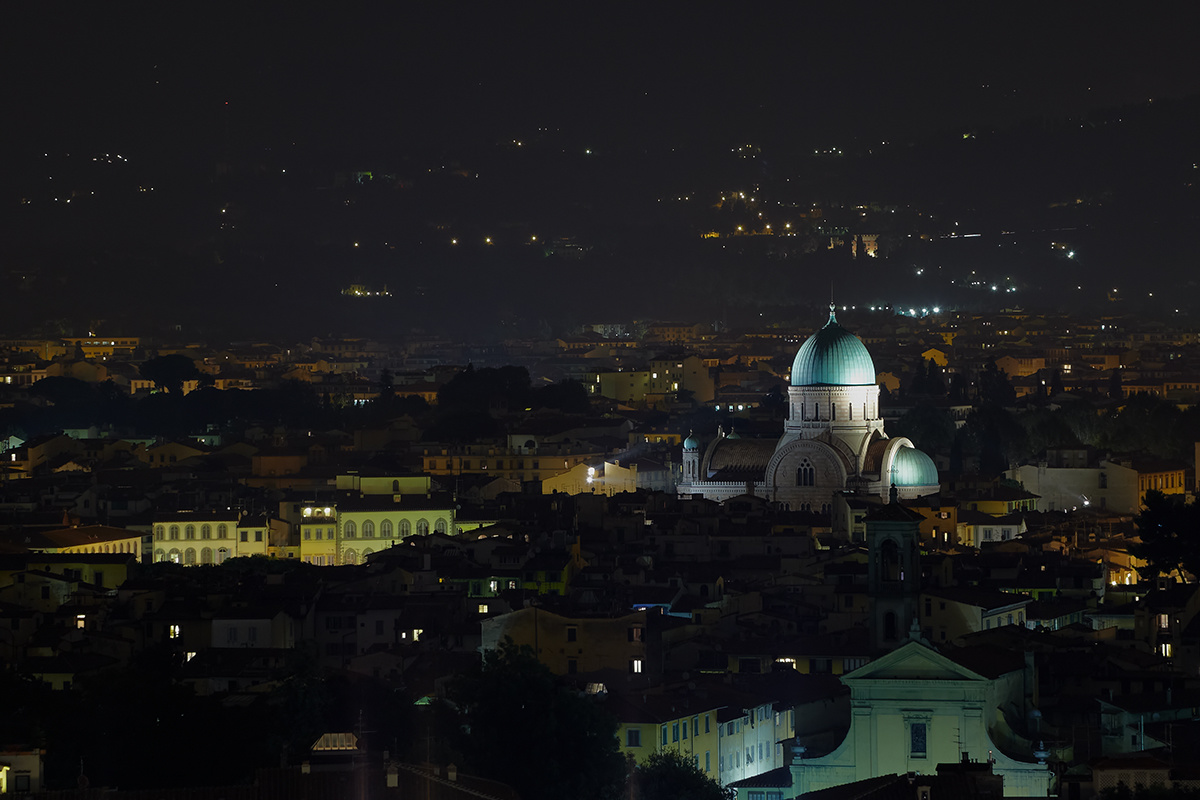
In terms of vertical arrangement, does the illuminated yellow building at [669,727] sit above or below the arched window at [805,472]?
below

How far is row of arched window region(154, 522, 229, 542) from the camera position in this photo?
59.4 metres

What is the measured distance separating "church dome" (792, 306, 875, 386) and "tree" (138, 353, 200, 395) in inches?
2355

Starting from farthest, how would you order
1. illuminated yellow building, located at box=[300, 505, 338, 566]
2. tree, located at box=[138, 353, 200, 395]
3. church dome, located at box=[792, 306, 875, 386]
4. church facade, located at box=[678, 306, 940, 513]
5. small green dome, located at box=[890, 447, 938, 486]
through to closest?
1. tree, located at box=[138, 353, 200, 395]
2. church dome, located at box=[792, 306, 875, 386]
3. church facade, located at box=[678, 306, 940, 513]
4. small green dome, located at box=[890, 447, 938, 486]
5. illuminated yellow building, located at box=[300, 505, 338, 566]

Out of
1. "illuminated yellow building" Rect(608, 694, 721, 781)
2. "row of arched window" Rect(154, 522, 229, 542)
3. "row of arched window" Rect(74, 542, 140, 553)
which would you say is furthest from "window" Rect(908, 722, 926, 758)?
"row of arched window" Rect(154, 522, 229, 542)

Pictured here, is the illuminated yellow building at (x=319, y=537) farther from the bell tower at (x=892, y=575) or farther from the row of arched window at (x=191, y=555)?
the bell tower at (x=892, y=575)

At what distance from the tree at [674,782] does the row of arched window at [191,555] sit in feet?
95.9

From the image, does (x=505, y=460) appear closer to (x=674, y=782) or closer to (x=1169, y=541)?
(x=1169, y=541)

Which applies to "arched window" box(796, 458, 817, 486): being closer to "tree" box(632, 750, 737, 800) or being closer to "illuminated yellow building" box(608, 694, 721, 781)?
"illuminated yellow building" box(608, 694, 721, 781)

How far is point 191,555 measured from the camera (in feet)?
194

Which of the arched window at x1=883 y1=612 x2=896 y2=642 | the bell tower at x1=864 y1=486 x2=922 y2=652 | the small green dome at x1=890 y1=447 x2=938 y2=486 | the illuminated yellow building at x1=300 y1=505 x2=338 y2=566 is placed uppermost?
the small green dome at x1=890 y1=447 x2=938 y2=486

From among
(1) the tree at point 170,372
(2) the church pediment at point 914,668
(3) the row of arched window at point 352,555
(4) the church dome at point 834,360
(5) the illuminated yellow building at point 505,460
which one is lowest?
(2) the church pediment at point 914,668

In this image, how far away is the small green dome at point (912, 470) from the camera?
64.0 metres

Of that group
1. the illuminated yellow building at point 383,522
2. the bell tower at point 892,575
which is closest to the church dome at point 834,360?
the illuminated yellow building at point 383,522

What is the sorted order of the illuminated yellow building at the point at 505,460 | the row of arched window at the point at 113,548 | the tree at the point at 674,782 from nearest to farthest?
the tree at the point at 674,782 < the row of arched window at the point at 113,548 < the illuminated yellow building at the point at 505,460
